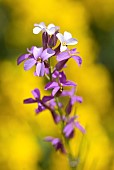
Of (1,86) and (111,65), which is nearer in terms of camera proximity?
(1,86)

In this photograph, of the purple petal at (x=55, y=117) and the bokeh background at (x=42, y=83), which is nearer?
the purple petal at (x=55, y=117)

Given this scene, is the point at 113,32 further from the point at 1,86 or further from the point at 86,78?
the point at 1,86

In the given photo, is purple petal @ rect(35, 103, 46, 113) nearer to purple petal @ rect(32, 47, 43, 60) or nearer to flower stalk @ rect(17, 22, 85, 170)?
flower stalk @ rect(17, 22, 85, 170)

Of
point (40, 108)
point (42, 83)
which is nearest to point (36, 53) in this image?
point (40, 108)

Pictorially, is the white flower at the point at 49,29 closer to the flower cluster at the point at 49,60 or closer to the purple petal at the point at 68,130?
the flower cluster at the point at 49,60

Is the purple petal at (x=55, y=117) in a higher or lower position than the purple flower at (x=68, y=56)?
lower

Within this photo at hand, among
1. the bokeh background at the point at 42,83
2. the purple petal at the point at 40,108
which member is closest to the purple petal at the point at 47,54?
the purple petal at the point at 40,108

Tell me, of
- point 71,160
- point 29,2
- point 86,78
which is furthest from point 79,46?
point 71,160

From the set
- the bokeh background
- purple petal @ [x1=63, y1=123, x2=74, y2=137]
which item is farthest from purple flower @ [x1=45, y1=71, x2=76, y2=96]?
the bokeh background
